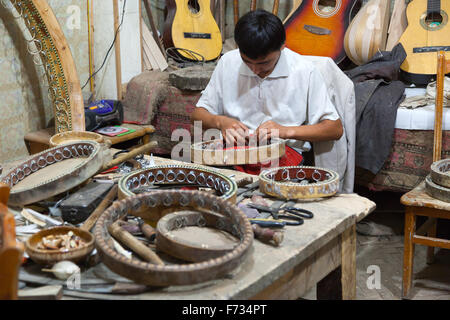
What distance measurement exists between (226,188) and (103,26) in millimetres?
2720

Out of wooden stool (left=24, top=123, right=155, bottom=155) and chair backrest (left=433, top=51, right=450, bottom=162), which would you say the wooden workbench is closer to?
chair backrest (left=433, top=51, right=450, bottom=162)

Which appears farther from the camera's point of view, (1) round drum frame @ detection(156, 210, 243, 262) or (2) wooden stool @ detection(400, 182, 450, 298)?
(2) wooden stool @ detection(400, 182, 450, 298)

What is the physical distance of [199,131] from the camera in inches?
119

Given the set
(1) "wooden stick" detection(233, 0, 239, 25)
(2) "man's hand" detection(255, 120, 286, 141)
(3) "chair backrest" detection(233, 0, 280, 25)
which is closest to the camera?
(2) "man's hand" detection(255, 120, 286, 141)

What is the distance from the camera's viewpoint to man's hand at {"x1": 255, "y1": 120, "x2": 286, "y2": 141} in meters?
2.31

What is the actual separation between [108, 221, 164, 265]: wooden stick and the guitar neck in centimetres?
329

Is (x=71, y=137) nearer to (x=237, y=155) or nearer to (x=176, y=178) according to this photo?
(x=176, y=178)

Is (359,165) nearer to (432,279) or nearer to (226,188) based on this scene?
(432,279)

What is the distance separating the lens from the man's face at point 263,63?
2.46 metres

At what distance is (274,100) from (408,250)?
109 cm

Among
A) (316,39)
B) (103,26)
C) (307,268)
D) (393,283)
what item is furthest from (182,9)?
(307,268)

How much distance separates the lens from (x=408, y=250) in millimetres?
2771

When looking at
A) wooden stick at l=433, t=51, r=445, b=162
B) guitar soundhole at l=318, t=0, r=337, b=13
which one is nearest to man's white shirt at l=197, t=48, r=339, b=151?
wooden stick at l=433, t=51, r=445, b=162

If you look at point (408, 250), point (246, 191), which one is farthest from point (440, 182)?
point (246, 191)
